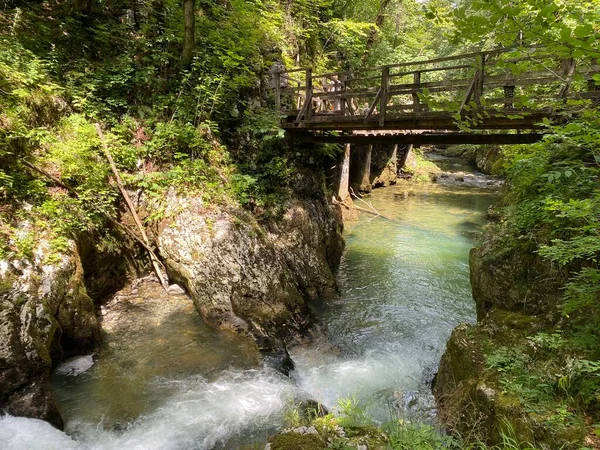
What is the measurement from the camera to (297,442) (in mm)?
3166

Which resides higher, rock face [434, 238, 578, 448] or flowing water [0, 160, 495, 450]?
rock face [434, 238, 578, 448]

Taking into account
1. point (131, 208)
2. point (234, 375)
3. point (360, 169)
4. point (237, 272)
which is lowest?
point (234, 375)

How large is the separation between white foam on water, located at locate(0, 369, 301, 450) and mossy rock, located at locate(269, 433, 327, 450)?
224 cm

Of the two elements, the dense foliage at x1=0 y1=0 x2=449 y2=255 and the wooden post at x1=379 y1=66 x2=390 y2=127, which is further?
the wooden post at x1=379 y1=66 x2=390 y2=127

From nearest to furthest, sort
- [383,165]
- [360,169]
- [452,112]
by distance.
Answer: [452,112] → [360,169] → [383,165]

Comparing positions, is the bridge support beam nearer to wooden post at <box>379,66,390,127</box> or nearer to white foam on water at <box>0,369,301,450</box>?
wooden post at <box>379,66,390,127</box>

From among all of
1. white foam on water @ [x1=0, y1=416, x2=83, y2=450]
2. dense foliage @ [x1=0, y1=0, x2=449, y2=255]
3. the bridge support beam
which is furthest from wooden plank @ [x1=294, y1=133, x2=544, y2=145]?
white foam on water @ [x1=0, y1=416, x2=83, y2=450]

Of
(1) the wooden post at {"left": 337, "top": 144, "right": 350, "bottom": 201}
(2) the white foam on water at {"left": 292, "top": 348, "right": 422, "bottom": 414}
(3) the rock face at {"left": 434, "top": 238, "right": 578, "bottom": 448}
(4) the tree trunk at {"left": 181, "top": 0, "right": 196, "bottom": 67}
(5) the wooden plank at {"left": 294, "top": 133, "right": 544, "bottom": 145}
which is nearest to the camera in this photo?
(3) the rock face at {"left": 434, "top": 238, "right": 578, "bottom": 448}

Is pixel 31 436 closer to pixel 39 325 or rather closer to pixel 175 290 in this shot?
pixel 39 325

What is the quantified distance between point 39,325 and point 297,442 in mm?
4380

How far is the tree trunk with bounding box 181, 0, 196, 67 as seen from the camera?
32.8 feet

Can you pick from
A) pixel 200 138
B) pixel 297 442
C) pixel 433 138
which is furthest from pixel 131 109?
pixel 297 442

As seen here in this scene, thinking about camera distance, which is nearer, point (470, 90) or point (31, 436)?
point (31, 436)

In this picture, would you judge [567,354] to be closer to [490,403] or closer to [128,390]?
[490,403]
